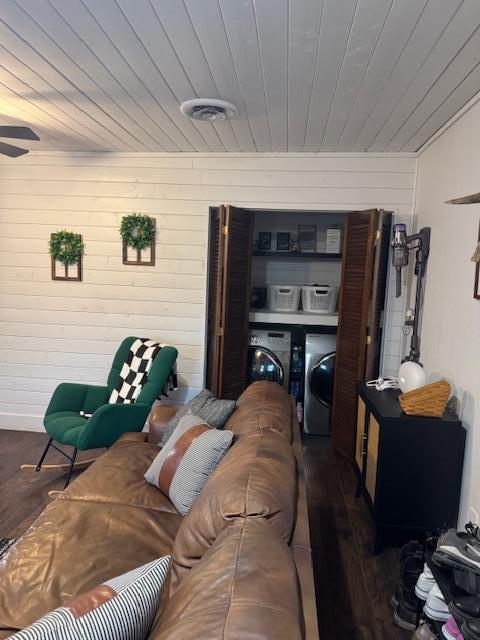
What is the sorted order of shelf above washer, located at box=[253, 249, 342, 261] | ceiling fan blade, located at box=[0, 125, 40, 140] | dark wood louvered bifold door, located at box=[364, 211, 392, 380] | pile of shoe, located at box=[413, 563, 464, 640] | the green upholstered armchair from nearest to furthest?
1. pile of shoe, located at box=[413, 563, 464, 640]
2. ceiling fan blade, located at box=[0, 125, 40, 140]
3. the green upholstered armchair
4. dark wood louvered bifold door, located at box=[364, 211, 392, 380]
5. shelf above washer, located at box=[253, 249, 342, 261]

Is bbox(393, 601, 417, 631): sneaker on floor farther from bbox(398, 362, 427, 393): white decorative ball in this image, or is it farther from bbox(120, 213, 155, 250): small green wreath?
bbox(120, 213, 155, 250): small green wreath

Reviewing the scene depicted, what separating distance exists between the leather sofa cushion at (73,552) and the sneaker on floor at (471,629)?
1028mm

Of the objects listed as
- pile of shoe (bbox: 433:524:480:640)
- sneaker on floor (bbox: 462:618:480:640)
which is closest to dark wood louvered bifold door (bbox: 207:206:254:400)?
pile of shoe (bbox: 433:524:480:640)

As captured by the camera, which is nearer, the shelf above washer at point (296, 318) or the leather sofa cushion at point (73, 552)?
the leather sofa cushion at point (73, 552)

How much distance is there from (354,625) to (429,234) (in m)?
2.33

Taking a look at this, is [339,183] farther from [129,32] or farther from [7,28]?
[7,28]

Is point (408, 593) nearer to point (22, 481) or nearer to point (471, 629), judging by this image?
point (471, 629)

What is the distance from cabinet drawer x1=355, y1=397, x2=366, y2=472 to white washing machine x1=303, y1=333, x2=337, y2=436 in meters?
1.10

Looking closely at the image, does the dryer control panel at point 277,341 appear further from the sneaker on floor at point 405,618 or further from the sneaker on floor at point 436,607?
the sneaker on floor at point 436,607

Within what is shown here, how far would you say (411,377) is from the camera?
2633 mm

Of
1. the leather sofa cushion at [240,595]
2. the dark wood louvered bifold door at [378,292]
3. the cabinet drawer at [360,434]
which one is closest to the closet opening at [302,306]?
the dark wood louvered bifold door at [378,292]

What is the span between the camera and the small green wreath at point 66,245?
3.86 metres

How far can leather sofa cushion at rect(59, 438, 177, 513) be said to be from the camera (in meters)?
2.00

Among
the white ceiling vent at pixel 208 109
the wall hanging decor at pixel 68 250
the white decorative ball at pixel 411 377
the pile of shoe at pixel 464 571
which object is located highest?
the white ceiling vent at pixel 208 109
